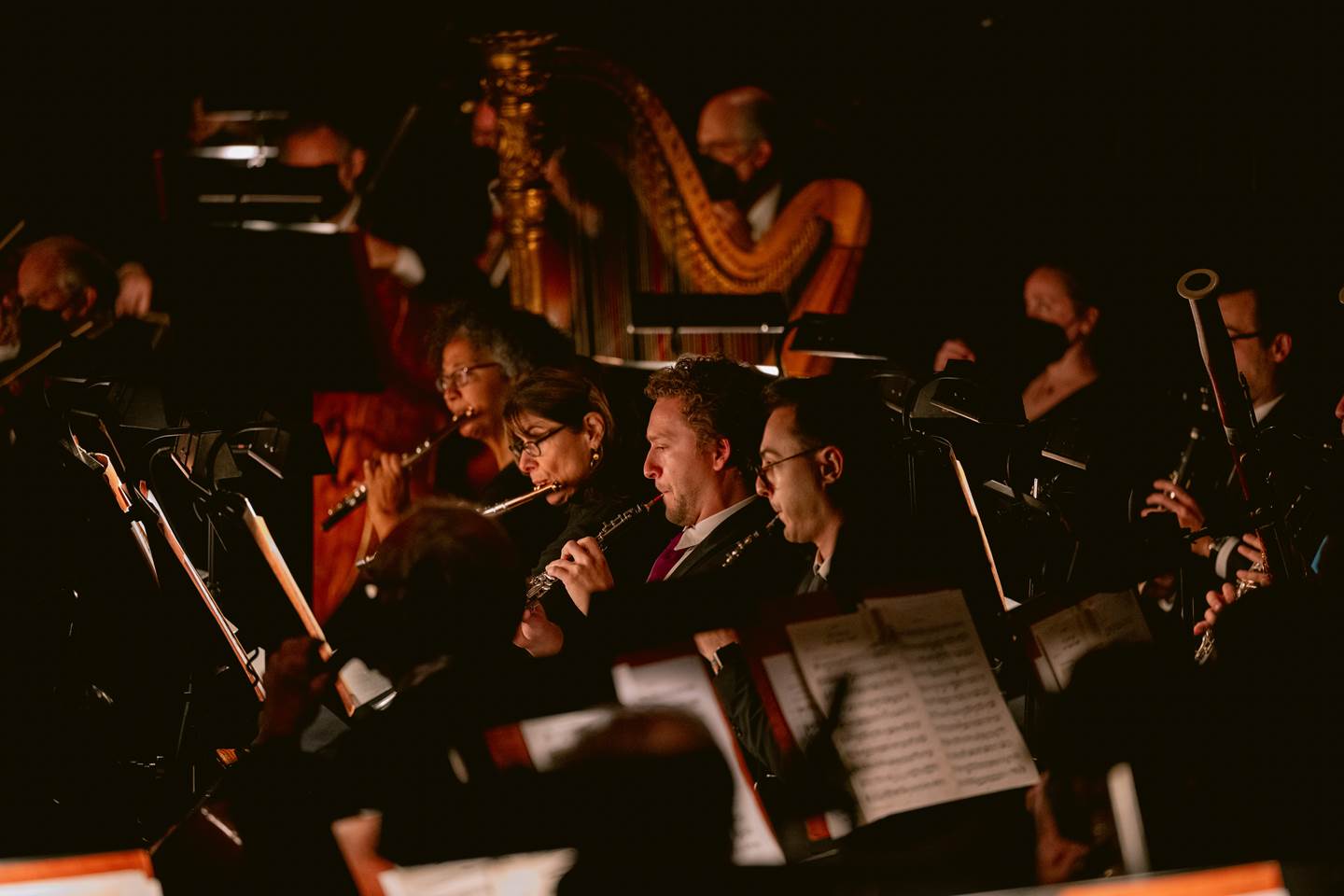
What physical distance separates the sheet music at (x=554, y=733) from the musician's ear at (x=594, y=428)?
6.44ft

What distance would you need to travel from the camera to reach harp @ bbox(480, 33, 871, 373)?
5.15 meters

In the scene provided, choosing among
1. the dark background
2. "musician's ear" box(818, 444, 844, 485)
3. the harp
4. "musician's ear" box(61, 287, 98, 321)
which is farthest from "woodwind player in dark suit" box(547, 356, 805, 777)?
"musician's ear" box(61, 287, 98, 321)

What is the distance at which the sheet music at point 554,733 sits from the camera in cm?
205

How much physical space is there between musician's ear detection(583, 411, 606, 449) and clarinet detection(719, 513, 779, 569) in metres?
0.84

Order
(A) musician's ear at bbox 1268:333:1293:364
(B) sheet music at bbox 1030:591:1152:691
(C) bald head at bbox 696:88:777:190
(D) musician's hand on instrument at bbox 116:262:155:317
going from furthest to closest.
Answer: (C) bald head at bbox 696:88:777:190, (D) musician's hand on instrument at bbox 116:262:155:317, (A) musician's ear at bbox 1268:333:1293:364, (B) sheet music at bbox 1030:591:1152:691

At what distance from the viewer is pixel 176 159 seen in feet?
17.1

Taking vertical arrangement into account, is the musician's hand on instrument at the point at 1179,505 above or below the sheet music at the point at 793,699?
below

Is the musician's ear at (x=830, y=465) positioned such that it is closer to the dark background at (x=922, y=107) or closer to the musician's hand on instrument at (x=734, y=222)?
the dark background at (x=922, y=107)

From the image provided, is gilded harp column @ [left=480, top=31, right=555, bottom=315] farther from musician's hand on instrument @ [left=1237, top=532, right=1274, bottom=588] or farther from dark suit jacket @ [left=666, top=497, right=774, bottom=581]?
musician's hand on instrument @ [left=1237, top=532, right=1274, bottom=588]

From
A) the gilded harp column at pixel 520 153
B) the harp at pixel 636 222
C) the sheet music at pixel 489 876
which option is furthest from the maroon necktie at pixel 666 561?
the gilded harp column at pixel 520 153

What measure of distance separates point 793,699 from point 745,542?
1.04 m

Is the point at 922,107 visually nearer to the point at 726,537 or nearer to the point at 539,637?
the point at 726,537

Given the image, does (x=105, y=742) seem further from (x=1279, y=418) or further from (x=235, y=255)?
(x=1279, y=418)

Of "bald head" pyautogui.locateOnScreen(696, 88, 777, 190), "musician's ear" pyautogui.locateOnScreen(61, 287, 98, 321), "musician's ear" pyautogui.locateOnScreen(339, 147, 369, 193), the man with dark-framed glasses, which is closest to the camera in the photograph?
the man with dark-framed glasses
